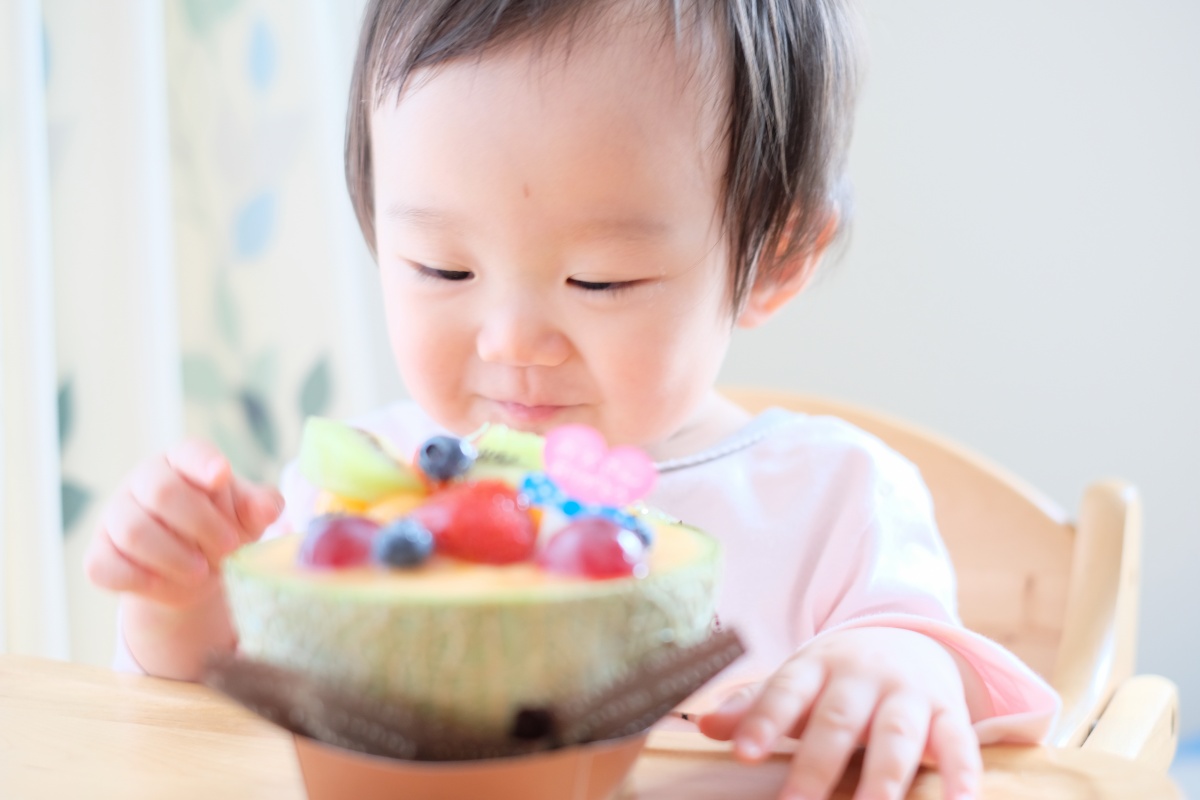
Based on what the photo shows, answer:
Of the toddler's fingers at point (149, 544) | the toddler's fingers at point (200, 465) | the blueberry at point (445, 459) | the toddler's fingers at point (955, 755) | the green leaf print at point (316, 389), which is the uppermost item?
the blueberry at point (445, 459)

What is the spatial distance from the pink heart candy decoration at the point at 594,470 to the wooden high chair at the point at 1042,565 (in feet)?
1.73

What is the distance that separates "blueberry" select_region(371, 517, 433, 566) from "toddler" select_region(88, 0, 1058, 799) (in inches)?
9.2

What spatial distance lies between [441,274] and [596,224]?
139 millimetres

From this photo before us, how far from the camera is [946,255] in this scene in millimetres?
1937

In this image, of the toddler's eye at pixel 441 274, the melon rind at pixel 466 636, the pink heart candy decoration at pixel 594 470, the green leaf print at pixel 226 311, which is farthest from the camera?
the green leaf print at pixel 226 311

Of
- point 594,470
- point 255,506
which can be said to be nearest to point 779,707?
point 594,470

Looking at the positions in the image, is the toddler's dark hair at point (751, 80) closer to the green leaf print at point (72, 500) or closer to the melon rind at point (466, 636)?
the melon rind at point (466, 636)

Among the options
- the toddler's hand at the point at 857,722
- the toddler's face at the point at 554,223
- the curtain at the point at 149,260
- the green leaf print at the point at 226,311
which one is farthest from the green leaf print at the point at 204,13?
the toddler's hand at the point at 857,722

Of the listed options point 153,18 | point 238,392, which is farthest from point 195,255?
point 153,18

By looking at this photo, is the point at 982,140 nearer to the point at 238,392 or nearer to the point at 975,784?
the point at 238,392

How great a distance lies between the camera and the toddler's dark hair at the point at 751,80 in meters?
0.84

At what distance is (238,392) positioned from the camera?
5.92 ft

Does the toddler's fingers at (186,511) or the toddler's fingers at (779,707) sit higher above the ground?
the toddler's fingers at (186,511)

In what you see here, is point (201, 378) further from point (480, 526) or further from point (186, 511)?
point (480, 526)
